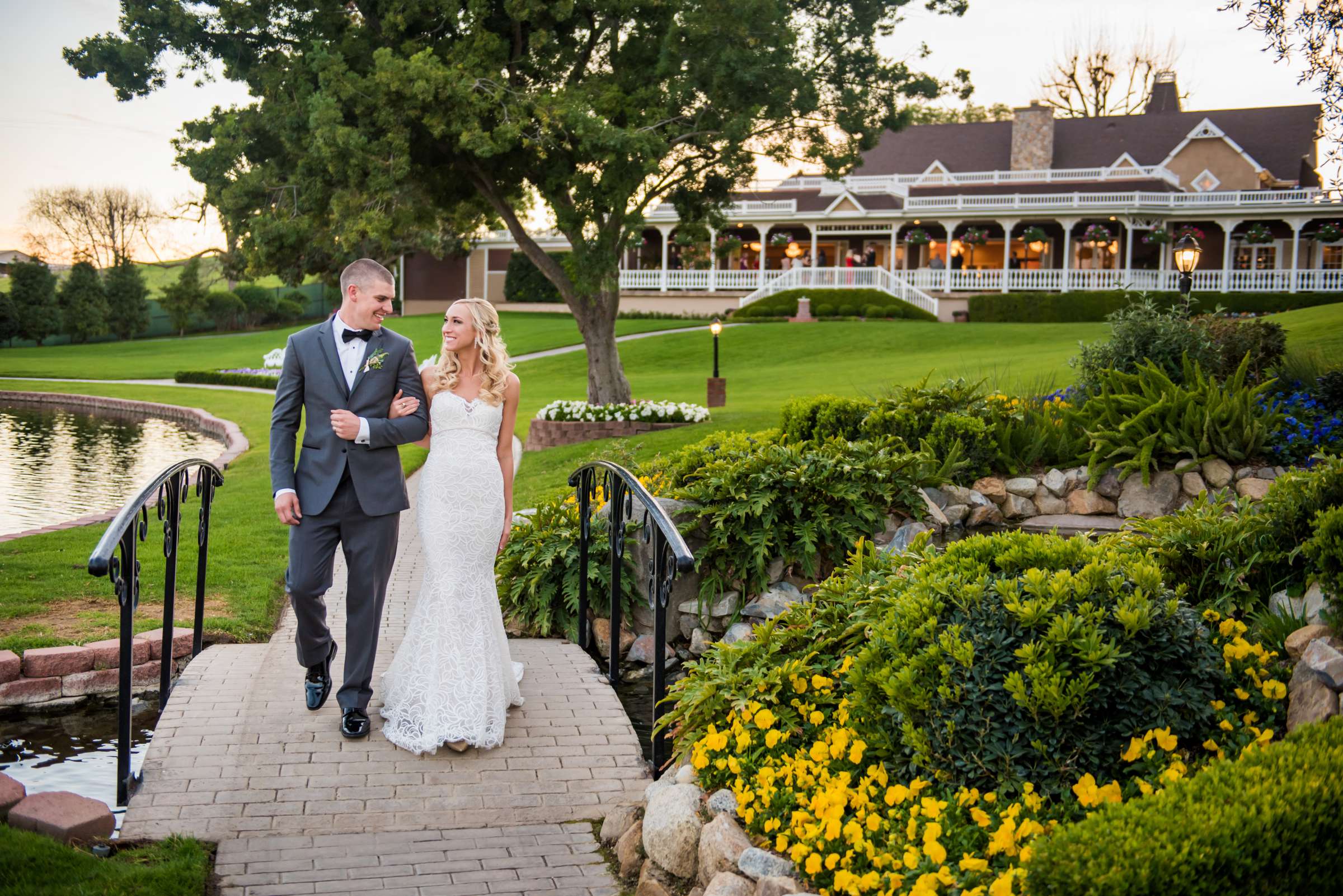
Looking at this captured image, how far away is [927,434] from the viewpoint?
8883 millimetres

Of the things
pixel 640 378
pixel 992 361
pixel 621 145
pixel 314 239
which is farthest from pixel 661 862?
pixel 640 378

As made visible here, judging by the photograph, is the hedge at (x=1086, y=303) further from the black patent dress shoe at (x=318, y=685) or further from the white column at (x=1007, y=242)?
the black patent dress shoe at (x=318, y=685)

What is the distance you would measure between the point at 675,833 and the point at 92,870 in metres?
2.01

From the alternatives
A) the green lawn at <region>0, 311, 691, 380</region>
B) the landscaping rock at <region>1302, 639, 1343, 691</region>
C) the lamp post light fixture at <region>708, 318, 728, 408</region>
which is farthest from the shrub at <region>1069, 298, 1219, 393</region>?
the green lawn at <region>0, 311, 691, 380</region>

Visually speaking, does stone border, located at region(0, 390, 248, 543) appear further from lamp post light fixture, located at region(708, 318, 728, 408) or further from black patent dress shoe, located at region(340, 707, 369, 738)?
black patent dress shoe, located at region(340, 707, 369, 738)

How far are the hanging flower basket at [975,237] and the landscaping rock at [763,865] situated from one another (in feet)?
141

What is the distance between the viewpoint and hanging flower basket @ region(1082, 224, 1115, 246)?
41000 millimetres

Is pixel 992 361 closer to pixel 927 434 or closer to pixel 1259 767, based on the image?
pixel 927 434

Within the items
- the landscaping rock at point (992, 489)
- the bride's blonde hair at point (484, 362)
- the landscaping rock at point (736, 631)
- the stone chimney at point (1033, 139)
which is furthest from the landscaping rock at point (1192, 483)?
the stone chimney at point (1033, 139)

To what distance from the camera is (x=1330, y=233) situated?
3953 cm

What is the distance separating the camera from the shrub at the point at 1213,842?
2.70m

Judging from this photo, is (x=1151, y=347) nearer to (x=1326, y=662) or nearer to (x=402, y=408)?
(x=1326, y=662)

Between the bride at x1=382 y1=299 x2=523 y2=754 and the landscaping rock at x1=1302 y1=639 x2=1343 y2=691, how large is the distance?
3351 millimetres

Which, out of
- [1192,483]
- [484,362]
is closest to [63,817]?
[484,362]
